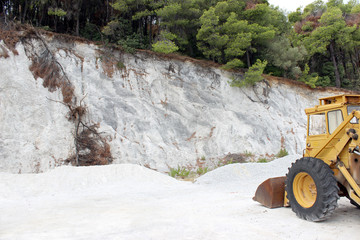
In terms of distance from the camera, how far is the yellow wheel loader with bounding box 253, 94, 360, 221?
183 inches

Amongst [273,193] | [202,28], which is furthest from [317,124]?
[202,28]

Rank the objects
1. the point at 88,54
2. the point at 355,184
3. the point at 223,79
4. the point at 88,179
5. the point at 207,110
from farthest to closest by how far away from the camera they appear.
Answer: the point at 223,79, the point at 207,110, the point at 88,54, the point at 88,179, the point at 355,184

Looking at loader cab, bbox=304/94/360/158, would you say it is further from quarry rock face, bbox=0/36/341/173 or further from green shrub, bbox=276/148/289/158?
green shrub, bbox=276/148/289/158

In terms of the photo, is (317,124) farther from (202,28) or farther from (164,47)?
(202,28)

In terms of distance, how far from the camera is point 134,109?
1464cm

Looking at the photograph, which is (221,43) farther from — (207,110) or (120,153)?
(120,153)

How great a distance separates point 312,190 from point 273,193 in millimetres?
1007

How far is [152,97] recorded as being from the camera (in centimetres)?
1570

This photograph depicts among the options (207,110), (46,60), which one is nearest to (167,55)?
(207,110)

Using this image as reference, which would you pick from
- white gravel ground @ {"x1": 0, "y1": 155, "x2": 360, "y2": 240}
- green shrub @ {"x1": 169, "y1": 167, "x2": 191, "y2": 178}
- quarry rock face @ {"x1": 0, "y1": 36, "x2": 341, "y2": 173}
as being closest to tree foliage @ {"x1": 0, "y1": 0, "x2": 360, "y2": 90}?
quarry rock face @ {"x1": 0, "y1": 36, "x2": 341, "y2": 173}

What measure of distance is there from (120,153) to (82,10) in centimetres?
1211

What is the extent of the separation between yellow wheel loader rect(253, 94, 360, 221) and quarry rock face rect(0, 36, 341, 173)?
8.52 metres

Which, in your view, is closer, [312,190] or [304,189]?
[312,190]

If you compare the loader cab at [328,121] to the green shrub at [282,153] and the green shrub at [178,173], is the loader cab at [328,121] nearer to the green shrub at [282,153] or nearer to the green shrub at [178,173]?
the green shrub at [178,173]
